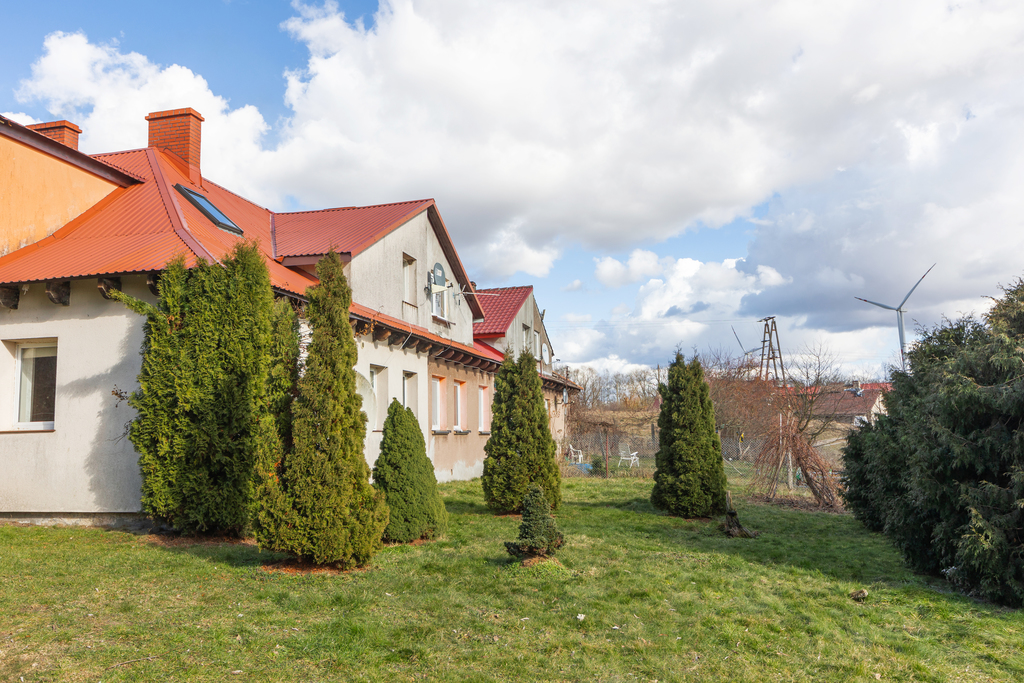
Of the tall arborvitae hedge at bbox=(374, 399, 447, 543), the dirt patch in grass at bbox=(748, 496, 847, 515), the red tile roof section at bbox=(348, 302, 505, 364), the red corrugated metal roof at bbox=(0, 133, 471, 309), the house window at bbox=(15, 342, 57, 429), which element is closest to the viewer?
the tall arborvitae hedge at bbox=(374, 399, 447, 543)

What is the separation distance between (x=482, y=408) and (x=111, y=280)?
39.4ft

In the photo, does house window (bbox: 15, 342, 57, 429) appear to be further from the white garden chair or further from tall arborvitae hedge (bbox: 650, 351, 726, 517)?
the white garden chair

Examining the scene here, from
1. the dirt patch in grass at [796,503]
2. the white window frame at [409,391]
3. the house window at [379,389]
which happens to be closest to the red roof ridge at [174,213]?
the house window at [379,389]

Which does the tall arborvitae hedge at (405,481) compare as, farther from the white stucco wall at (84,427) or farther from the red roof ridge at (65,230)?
the red roof ridge at (65,230)

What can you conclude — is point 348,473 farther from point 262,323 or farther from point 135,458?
point 135,458

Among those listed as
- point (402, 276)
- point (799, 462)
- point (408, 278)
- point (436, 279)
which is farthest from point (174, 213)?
point (799, 462)

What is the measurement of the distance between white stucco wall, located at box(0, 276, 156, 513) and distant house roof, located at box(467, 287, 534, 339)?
14.6 metres

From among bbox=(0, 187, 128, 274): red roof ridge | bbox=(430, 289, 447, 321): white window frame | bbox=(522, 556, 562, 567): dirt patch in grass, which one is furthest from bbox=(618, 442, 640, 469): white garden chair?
bbox=(0, 187, 128, 274): red roof ridge

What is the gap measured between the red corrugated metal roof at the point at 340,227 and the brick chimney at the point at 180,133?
224 cm

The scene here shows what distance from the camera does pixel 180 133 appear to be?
14.5m

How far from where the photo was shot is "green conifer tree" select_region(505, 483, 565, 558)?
7363mm

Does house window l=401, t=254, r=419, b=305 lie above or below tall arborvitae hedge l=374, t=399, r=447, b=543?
above

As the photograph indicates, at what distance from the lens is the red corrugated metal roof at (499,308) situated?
938 inches

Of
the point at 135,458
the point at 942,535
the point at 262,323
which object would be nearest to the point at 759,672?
the point at 942,535
